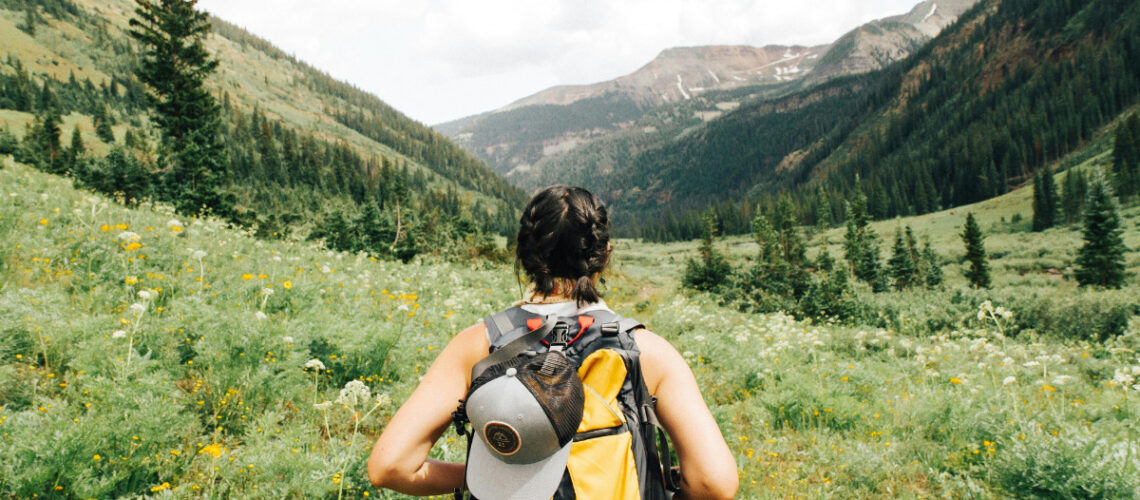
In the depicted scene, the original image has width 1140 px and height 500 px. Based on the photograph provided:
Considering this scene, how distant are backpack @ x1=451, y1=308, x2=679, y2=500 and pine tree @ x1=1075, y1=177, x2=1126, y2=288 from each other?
40830 millimetres

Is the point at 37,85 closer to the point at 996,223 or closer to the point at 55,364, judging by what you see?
the point at 55,364

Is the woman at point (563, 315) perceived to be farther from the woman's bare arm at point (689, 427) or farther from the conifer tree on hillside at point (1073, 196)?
the conifer tree on hillside at point (1073, 196)

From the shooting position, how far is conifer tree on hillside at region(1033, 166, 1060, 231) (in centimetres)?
5756

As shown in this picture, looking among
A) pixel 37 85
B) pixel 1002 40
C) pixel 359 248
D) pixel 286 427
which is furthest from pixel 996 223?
pixel 37 85

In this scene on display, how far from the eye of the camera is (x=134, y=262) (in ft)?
20.5

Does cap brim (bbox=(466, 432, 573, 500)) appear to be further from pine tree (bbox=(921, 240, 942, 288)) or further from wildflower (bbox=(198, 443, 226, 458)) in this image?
pine tree (bbox=(921, 240, 942, 288))

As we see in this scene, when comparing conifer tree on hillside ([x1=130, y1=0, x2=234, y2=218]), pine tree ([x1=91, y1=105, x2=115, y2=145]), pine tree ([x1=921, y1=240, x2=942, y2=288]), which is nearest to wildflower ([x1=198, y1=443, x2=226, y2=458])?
conifer tree on hillside ([x1=130, y1=0, x2=234, y2=218])

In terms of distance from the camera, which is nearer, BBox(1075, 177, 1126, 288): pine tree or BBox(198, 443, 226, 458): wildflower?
BBox(198, 443, 226, 458): wildflower

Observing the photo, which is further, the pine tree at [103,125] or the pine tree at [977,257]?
the pine tree at [103,125]

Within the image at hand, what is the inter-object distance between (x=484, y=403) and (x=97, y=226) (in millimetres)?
8986

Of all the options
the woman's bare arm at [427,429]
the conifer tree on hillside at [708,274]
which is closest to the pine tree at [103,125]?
the conifer tree on hillside at [708,274]

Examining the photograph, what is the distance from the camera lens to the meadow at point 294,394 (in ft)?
10.4

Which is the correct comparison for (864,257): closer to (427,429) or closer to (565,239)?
(565,239)

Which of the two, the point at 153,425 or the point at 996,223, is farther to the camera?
the point at 996,223
